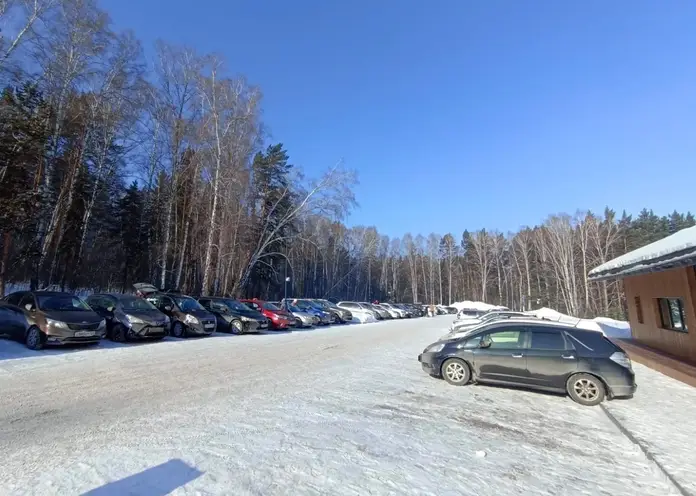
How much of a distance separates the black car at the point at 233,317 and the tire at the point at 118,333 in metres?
4.95

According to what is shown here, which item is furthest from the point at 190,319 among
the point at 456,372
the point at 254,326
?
the point at 456,372

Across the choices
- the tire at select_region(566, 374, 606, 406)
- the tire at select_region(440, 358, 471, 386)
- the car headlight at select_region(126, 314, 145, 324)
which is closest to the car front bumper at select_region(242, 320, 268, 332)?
the car headlight at select_region(126, 314, 145, 324)

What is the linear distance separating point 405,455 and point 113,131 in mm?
24364

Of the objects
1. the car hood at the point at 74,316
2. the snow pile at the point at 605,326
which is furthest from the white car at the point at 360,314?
the car hood at the point at 74,316

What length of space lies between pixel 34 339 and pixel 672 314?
18668mm

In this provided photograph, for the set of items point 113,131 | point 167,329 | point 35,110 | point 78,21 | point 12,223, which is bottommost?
point 167,329

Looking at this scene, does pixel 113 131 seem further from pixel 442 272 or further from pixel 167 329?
pixel 442 272

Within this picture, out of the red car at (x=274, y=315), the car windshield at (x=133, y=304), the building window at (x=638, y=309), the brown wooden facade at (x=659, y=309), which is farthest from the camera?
the red car at (x=274, y=315)

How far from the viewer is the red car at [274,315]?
20.3 meters

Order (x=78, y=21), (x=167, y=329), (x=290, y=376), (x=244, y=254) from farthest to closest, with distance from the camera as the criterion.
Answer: (x=244, y=254) < (x=78, y=21) < (x=167, y=329) < (x=290, y=376)

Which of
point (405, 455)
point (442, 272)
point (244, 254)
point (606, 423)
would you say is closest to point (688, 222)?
point (442, 272)

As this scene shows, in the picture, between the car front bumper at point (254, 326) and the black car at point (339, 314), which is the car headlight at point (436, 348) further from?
the black car at point (339, 314)

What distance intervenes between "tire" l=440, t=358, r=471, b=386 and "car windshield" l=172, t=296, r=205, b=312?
11133 millimetres

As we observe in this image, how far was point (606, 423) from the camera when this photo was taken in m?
6.17
